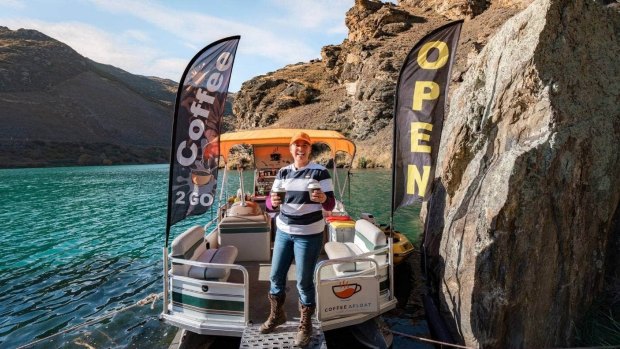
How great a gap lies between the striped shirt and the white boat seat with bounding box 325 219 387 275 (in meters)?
1.71

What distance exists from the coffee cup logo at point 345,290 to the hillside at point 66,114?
97251mm

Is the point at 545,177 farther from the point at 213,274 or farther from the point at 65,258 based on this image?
the point at 65,258

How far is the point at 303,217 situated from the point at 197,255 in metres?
3.27

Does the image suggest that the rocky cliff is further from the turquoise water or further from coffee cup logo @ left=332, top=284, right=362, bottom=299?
the turquoise water

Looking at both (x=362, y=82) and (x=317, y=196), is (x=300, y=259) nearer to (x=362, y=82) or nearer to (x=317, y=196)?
(x=317, y=196)

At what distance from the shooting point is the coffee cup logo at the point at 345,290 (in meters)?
5.37

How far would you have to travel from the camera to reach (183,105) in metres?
6.16

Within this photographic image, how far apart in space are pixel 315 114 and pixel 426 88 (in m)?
73.2

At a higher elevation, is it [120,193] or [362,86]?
[362,86]

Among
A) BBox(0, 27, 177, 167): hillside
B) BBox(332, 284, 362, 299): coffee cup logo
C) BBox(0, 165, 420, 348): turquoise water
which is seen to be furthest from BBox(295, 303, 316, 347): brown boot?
BBox(0, 27, 177, 167): hillside

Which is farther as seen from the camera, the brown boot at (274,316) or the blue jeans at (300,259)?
the brown boot at (274,316)

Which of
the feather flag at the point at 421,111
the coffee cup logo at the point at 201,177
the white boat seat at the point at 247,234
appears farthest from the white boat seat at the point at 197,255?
the feather flag at the point at 421,111

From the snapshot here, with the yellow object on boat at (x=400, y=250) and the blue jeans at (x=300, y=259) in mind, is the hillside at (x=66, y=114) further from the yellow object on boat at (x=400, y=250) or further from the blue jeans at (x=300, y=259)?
the blue jeans at (x=300, y=259)

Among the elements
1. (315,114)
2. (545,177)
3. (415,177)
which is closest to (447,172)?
(415,177)
